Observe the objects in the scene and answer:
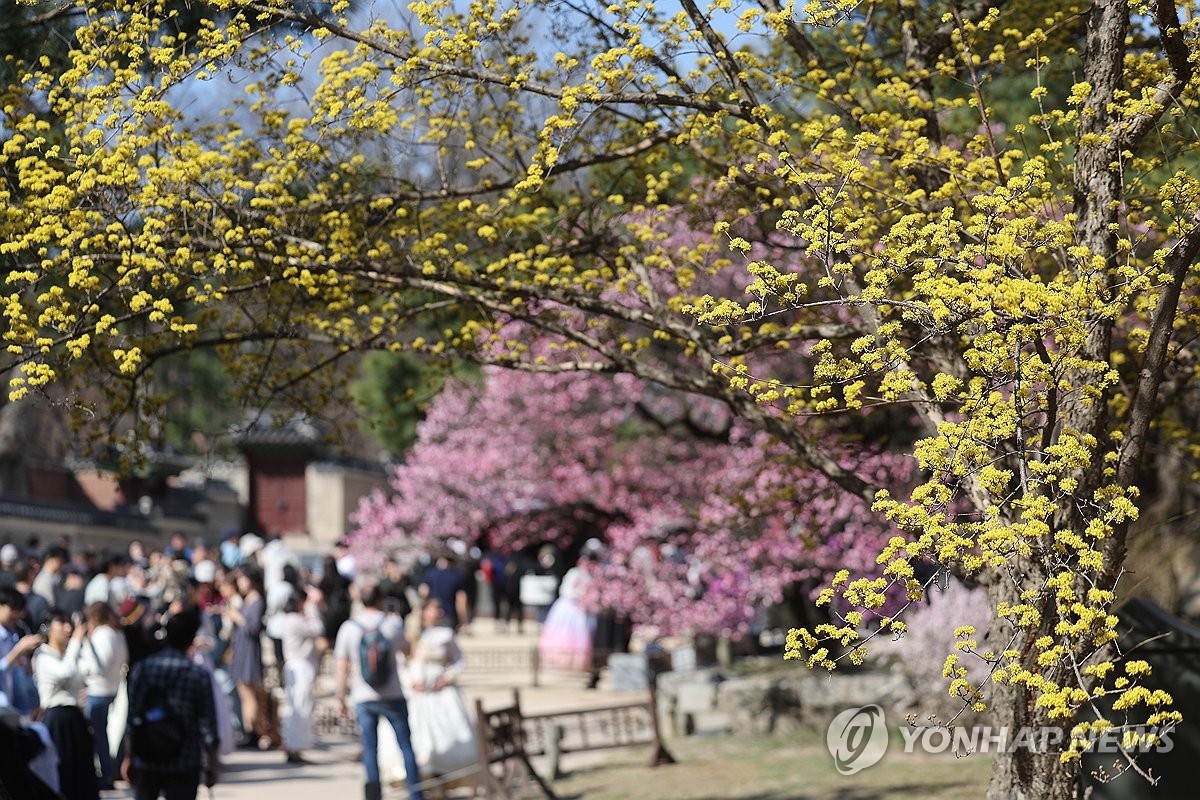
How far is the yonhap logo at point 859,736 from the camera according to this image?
42.4 feet

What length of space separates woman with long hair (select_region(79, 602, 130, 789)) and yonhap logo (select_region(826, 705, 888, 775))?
5826 millimetres

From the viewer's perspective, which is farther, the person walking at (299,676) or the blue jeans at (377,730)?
the person walking at (299,676)

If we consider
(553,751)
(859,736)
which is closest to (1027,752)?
(859,736)

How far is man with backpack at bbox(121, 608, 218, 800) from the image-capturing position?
29.3ft

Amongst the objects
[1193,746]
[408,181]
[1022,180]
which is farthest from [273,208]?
[1193,746]

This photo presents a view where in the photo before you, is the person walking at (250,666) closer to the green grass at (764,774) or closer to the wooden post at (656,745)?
the green grass at (764,774)

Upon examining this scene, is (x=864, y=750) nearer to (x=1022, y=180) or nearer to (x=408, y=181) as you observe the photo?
(x=408, y=181)

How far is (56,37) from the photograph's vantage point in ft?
28.7

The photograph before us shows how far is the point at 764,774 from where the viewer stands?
13211 millimetres

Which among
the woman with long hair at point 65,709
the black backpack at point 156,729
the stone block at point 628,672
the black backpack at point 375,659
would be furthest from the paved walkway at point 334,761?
the black backpack at point 156,729

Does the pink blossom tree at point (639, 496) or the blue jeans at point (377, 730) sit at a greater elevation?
the pink blossom tree at point (639, 496)

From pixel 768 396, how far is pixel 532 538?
56.6ft

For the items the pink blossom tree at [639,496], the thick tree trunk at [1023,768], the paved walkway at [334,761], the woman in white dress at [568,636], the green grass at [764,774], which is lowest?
the green grass at [764,774]

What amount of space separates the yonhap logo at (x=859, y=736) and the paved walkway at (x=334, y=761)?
338 cm
